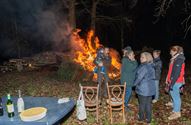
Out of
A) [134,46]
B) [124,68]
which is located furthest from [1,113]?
[134,46]

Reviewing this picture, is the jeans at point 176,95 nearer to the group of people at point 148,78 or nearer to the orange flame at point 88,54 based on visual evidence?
the group of people at point 148,78

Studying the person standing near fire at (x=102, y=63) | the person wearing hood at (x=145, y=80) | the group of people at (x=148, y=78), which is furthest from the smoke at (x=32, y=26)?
the person wearing hood at (x=145, y=80)

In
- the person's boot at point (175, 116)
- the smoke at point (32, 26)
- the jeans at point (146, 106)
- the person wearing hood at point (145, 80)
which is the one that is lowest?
the person's boot at point (175, 116)

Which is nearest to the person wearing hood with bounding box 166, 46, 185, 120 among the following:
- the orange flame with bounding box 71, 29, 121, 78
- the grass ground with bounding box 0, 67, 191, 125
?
the grass ground with bounding box 0, 67, 191, 125

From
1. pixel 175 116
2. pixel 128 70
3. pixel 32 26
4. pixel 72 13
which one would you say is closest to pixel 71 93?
pixel 128 70

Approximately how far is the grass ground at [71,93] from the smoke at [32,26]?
3630 mm

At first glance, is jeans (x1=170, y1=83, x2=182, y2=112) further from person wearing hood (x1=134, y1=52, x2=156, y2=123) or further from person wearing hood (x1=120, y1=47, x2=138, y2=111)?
person wearing hood (x1=120, y1=47, x2=138, y2=111)

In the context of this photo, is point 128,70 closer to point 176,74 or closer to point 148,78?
point 148,78

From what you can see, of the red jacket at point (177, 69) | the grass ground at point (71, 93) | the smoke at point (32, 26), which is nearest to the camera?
the red jacket at point (177, 69)

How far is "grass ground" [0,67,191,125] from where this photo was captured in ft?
26.8

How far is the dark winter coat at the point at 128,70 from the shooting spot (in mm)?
8336

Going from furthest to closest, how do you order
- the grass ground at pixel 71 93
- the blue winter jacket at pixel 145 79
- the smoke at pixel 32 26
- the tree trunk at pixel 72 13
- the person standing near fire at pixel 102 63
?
the smoke at pixel 32 26 → the tree trunk at pixel 72 13 → the person standing near fire at pixel 102 63 → the grass ground at pixel 71 93 → the blue winter jacket at pixel 145 79

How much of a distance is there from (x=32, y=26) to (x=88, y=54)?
8286 mm

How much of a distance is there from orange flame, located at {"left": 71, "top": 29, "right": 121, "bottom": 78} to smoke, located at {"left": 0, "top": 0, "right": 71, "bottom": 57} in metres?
0.87
